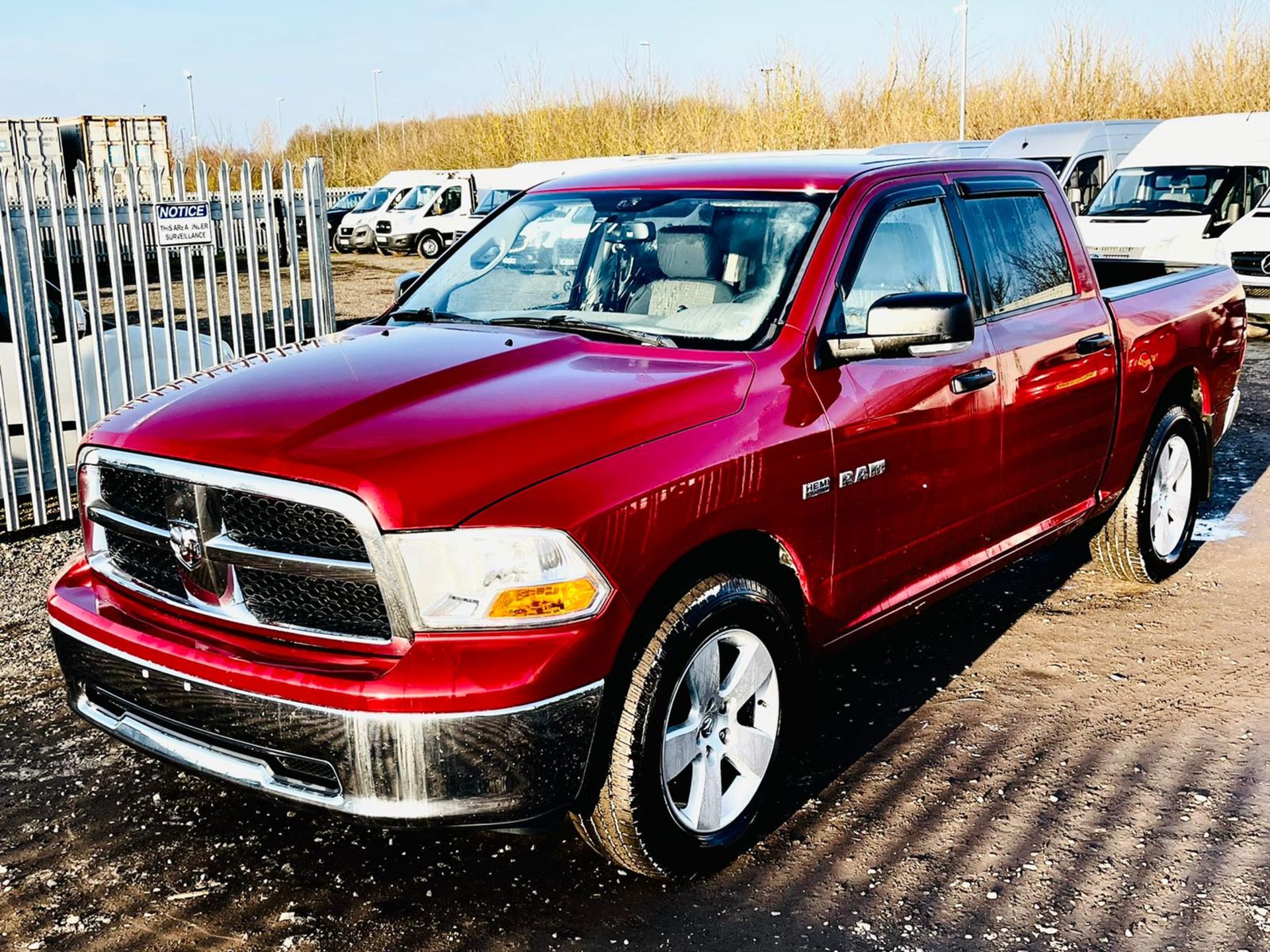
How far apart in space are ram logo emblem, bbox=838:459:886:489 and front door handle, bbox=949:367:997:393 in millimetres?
483

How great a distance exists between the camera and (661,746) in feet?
10.3

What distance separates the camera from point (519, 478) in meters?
2.87

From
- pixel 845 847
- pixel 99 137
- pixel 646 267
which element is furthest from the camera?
pixel 99 137

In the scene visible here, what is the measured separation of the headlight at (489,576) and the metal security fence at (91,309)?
14.2ft

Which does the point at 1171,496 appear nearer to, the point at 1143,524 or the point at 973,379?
the point at 1143,524

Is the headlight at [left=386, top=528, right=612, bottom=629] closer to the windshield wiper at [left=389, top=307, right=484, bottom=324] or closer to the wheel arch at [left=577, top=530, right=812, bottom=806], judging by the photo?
the wheel arch at [left=577, top=530, right=812, bottom=806]

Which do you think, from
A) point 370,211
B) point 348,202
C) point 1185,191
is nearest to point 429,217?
point 370,211

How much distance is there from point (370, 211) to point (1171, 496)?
91.3 ft

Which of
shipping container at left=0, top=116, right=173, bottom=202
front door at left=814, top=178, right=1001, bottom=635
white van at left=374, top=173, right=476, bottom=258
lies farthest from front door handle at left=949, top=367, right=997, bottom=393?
shipping container at left=0, top=116, right=173, bottom=202

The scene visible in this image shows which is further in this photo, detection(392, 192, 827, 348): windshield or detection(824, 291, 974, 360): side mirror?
detection(392, 192, 827, 348): windshield

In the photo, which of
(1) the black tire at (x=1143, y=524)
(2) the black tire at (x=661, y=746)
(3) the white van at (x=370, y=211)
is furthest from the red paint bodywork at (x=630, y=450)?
(3) the white van at (x=370, y=211)

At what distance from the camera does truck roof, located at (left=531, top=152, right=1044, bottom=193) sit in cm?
406

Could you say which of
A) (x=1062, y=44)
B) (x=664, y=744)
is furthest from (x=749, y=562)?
(x=1062, y=44)

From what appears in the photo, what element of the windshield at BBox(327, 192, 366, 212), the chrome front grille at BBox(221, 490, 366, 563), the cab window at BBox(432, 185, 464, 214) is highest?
the windshield at BBox(327, 192, 366, 212)
